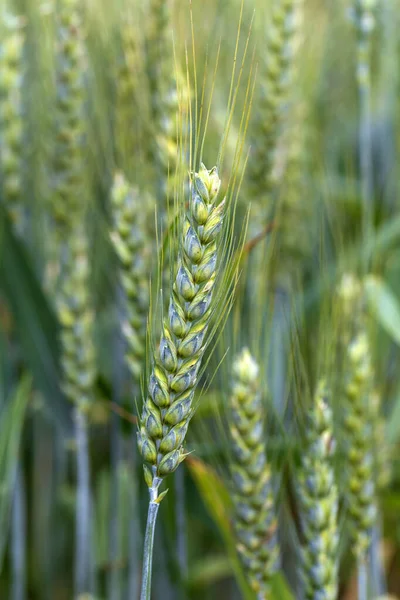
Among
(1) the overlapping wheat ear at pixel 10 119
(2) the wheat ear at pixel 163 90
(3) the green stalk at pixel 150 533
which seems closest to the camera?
(3) the green stalk at pixel 150 533

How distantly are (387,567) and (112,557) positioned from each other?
0.59m

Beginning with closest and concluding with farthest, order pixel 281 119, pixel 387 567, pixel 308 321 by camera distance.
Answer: pixel 281 119, pixel 308 321, pixel 387 567

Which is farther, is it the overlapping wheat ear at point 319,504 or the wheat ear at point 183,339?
the overlapping wheat ear at point 319,504

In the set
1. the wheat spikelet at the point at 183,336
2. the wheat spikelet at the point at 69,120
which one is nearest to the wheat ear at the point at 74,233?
the wheat spikelet at the point at 69,120

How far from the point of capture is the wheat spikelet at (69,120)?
941 millimetres

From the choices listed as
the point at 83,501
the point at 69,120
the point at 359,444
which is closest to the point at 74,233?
the point at 69,120

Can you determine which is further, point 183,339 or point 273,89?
point 273,89

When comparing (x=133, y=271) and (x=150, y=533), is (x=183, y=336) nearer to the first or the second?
(x=150, y=533)

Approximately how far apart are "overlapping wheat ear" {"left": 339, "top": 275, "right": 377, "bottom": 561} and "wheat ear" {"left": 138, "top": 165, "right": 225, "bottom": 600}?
13.6 inches

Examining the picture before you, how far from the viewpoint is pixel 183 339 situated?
0.53 meters

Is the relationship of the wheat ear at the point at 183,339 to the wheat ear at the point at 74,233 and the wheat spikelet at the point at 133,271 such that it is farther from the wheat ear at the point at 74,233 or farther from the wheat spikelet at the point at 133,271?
the wheat ear at the point at 74,233

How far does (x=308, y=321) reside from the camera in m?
1.27

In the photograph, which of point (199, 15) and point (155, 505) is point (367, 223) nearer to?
point (199, 15)

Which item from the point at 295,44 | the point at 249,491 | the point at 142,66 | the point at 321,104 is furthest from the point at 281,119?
the point at 249,491
